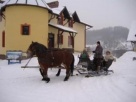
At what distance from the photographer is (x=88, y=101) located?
4.48 metres

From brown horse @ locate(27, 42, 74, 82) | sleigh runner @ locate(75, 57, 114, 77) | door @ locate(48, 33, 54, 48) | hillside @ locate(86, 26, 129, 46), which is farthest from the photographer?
door @ locate(48, 33, 54, 48)

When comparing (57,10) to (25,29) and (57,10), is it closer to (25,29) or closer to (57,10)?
(57,10)

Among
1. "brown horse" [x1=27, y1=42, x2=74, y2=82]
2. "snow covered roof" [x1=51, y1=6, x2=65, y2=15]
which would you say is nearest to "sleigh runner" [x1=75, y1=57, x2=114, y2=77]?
"brown horse" [x1=27, y1=42, x2=74, y2=82]

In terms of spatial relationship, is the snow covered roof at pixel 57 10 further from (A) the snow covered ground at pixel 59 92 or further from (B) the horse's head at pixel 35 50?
(A) the snow covered ground at pixel 59 92

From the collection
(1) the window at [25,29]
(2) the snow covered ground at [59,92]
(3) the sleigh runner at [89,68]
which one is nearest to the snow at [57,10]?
(1) the window at [25,29]

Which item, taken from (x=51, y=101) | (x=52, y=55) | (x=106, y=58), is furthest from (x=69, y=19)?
(x=51, y=101)

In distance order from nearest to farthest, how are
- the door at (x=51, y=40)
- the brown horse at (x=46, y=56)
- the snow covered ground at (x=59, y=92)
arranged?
the snow covered ground at (x=59, y=92), the brown horse at (x=46, y=56), the door at (x=51, y=40)

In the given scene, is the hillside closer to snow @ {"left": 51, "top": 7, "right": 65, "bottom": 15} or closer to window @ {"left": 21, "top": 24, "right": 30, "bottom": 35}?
window @ {"left": 21, "top": 24, "right": 30, "bottom": 35}

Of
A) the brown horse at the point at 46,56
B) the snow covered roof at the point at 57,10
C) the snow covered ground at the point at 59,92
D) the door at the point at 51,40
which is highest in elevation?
the snow covered roof at the point at 57,10

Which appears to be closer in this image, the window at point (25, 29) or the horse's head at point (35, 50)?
the horse's head at point (35, 50)

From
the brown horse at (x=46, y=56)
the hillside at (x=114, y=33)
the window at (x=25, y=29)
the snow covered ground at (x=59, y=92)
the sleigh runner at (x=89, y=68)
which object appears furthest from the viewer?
the window at (x=25, y=29)

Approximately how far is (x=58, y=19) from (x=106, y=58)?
12677 mm

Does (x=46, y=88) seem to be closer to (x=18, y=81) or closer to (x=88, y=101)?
(x=18, y=81)

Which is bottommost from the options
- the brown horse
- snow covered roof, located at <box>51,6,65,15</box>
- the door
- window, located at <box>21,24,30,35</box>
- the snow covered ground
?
the snow covered ground
